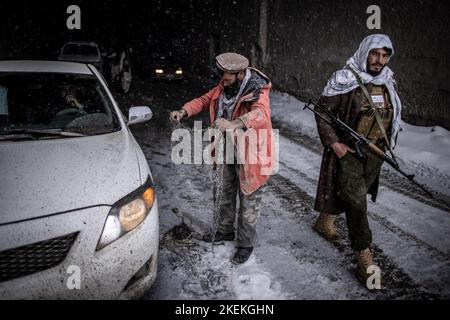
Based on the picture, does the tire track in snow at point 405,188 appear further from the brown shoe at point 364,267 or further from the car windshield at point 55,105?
the car windshield at point 55,105

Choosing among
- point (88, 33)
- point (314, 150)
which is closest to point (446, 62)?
point (314, 150)

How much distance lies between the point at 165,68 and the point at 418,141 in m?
11.9

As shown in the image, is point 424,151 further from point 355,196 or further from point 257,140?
point 257,140

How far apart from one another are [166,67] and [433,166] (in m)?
12.8

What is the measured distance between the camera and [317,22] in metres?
10.4

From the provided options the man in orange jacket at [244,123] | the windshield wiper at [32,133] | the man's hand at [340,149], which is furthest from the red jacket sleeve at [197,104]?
the man's hand at [340,149]

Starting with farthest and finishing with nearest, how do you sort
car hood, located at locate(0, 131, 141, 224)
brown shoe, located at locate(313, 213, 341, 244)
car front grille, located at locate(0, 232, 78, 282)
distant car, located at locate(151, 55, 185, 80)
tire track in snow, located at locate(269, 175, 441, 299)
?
distant car, located at locate(151, 55, 185, 80) < brown shoe, located at locate(313, 213, 341, 244) < tire track in snow, located at locate(269, 175, 441, 299) < car hood, located at locate(0, 131, 141, 224) < car front grille, located at locate(0, 232, 78, 282)

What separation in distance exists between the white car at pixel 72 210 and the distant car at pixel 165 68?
13151 mm

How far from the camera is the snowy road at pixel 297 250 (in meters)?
2.83

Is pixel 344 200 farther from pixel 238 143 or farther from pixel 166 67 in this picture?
pixel 166 67

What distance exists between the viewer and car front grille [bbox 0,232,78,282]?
1.93m

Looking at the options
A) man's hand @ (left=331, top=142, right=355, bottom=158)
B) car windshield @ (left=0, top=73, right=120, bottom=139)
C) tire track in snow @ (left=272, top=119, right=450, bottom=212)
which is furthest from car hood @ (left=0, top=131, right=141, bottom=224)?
tire track in snow @ (left=272, top=119, right=450, bottom=212)

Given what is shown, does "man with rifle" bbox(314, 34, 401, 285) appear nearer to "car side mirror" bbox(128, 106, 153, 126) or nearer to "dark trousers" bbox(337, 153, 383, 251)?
"dark trousers" bbox(337, 153, 383, 251)

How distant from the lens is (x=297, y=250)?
3391 mm
